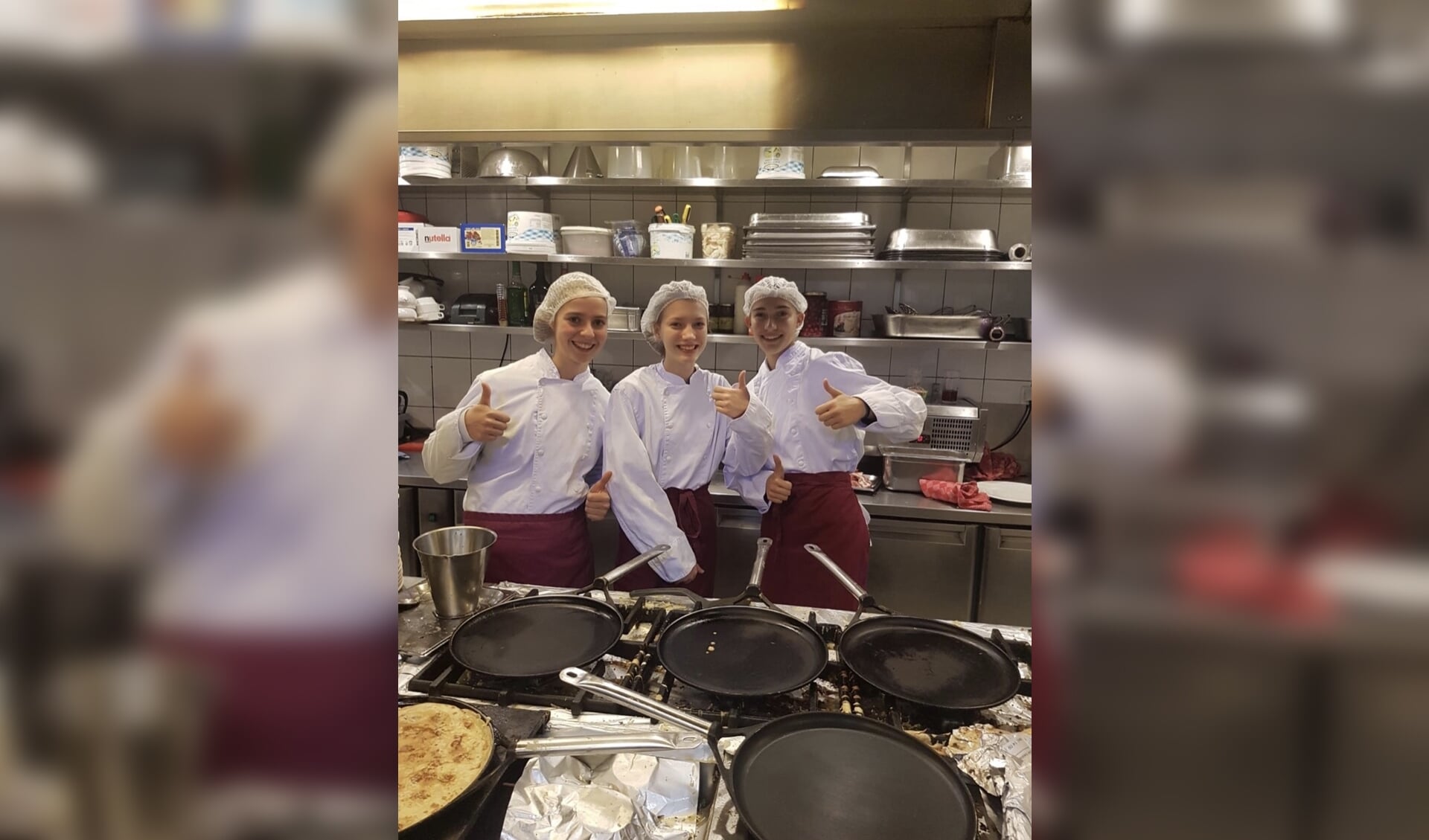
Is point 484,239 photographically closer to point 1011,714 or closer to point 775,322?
point 775,322

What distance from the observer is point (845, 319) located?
237 centimetres

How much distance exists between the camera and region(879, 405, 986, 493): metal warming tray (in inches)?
91.1

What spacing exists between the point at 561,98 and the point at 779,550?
1.34 metres

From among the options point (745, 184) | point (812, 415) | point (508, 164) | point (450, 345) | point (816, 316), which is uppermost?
point (508, 164)

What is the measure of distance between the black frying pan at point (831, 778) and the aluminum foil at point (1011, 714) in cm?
18

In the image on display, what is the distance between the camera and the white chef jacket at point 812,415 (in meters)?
2.04

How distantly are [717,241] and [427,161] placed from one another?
1072 millimetres

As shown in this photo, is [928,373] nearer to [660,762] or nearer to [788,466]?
[788,466]

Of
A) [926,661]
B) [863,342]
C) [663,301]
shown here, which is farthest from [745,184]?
[926,661]

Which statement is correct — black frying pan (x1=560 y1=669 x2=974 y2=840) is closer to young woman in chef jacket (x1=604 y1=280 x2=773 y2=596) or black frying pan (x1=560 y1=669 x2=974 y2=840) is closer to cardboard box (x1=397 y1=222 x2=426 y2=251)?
young woman in chef jacket (x1=604 y1=280 x2=773 y2=596)

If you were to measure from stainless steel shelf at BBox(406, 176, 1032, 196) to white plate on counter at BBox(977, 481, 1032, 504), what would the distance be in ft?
3.13

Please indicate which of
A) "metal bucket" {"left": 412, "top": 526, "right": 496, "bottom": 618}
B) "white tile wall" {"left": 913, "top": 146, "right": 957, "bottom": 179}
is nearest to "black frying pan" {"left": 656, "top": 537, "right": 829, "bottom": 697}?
"metal bucket" {"left": 412, "top": 526, "right": 496, "bottom": 618}

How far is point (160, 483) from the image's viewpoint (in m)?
0.15

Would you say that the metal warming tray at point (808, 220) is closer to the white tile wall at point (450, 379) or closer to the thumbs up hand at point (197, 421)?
the white tile wall at point (450, 379)
